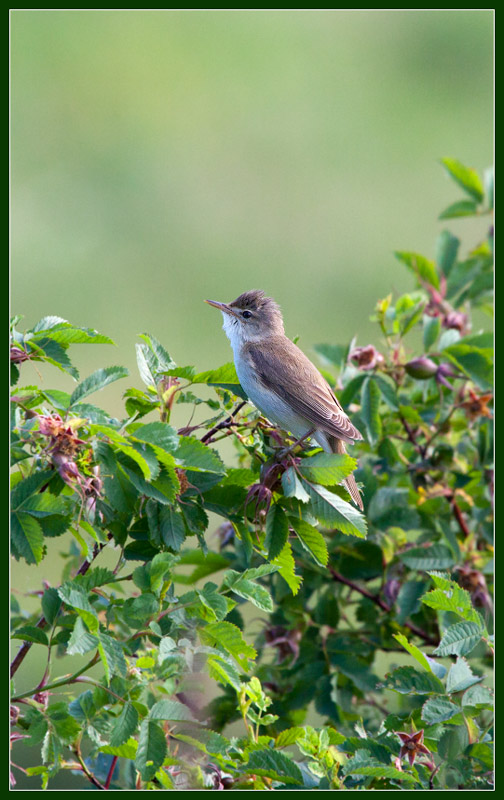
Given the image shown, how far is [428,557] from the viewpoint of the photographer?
10.4ft

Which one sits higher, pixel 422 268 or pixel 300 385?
pixel 422 268

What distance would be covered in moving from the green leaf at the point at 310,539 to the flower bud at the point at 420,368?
1.15m

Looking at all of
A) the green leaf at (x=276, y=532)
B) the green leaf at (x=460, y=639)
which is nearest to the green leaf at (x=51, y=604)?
the green leaf at (x=276, y=532)

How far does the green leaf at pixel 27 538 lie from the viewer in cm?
213

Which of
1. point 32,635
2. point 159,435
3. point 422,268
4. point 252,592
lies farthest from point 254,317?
point 32,635

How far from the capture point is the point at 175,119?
10500 mm

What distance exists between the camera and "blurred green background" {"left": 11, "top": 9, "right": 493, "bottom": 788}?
8422 mm

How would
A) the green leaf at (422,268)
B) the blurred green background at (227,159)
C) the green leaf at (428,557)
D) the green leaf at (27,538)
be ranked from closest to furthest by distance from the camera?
the green leaf at (27,538), the green leaf at (428,557), the green leaf at (422,268), the blurred green background at (227,159)

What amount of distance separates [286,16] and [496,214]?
8.71 meters

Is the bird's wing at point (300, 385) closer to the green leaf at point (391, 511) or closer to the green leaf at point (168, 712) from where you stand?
the green leaf at point (391, 511)

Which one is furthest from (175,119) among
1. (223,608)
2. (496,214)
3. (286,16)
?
(223,608)

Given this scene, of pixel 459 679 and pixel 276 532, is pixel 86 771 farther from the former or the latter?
pixel 459 679

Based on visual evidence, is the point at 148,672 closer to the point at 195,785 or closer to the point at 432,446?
the point at 195,785

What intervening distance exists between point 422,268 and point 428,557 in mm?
1361
